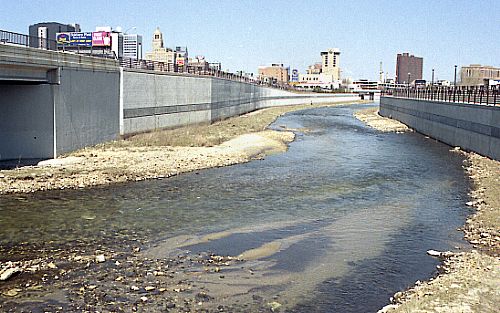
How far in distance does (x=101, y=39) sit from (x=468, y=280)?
53843 mm

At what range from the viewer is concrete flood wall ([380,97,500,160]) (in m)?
34.2

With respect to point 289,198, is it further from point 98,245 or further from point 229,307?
point 229,307

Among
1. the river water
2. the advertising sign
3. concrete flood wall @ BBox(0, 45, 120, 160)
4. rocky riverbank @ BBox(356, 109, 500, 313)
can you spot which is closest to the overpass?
concrete flood wall @ BBox(0, 45, 120, 160)

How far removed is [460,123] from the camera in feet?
140

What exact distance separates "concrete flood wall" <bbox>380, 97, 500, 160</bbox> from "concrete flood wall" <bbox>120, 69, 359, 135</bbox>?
2337 cm

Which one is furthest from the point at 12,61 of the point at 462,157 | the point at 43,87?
the point at 462,157

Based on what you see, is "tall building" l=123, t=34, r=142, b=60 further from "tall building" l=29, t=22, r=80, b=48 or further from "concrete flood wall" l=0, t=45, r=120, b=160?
"concrete flood wall" l=0, t=45, r=120, b=160

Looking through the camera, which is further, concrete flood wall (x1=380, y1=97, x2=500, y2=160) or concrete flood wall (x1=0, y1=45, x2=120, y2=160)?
concrete flood wall (x1=380, y1=97, x2=500, y2=160)

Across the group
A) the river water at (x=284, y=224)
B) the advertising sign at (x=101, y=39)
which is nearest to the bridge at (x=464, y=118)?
the river water at (x=284, y=224)

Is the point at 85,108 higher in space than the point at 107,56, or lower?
lower

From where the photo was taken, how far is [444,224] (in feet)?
63.6

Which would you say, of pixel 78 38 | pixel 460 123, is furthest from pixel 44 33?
pixel 460 123

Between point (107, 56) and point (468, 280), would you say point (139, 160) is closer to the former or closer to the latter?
point (107, 56)

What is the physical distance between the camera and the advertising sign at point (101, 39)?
59688 millimetres
